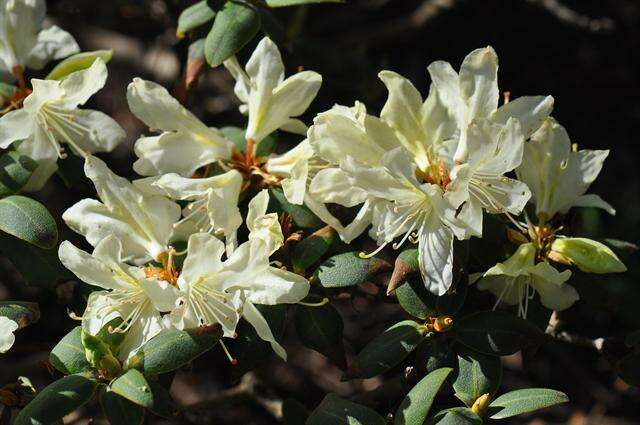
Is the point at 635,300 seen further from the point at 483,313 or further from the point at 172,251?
the point at 172,251

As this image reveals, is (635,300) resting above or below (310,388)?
above

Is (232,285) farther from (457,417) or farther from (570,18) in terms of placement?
(570,18)

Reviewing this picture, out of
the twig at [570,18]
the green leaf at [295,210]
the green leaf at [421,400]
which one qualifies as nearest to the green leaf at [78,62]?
the green leaf at [295,210]

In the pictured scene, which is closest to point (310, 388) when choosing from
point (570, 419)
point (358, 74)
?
point (570, 419)

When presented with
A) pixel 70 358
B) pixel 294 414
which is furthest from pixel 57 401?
pixel 294 414

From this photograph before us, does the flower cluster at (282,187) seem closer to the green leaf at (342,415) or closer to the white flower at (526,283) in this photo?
the white flower at (526,283)

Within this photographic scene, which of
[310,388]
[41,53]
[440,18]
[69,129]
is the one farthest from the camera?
[440,18]
